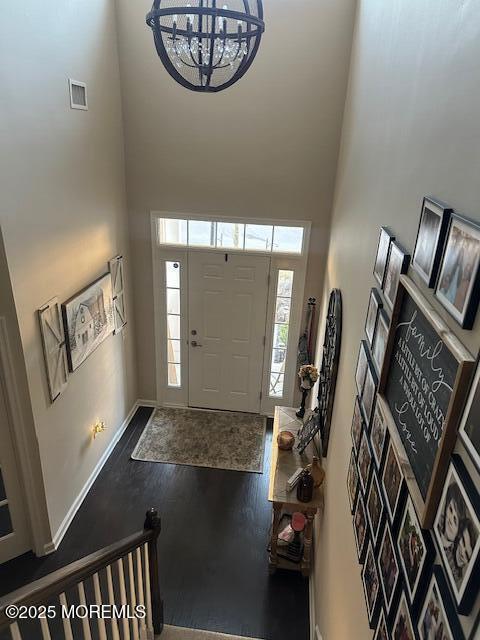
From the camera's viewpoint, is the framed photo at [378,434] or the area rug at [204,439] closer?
the framed photo at [378,434]

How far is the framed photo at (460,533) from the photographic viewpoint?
2.87 ft

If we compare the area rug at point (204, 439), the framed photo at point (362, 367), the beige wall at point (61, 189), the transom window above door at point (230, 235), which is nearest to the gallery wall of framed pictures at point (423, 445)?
the framed photo at point (362, 367)

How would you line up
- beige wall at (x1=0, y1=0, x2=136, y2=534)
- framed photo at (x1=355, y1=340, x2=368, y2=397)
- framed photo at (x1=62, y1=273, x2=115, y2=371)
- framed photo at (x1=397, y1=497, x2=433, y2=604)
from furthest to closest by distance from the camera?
framed photo at (x1=62, y1=273, x2=115, y2=371) → beige wall at (x1=0, y1=0, x2=136, y2=534) → framed photo at (x1=355, y1=340, x2=368, y2=397) → framed photo at (x1=397, y1=497, x2=433, y2=604)

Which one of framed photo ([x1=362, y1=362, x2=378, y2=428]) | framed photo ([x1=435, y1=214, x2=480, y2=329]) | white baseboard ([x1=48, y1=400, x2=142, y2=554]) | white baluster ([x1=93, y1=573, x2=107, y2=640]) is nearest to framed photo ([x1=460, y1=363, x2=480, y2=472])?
framed photo ([x1=435, y1=214, x2=480, y2=329])

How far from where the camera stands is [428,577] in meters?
1.12

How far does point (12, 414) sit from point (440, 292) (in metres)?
2.93

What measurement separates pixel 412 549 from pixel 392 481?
0.26 meters

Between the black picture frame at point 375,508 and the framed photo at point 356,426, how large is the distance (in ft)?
1.04

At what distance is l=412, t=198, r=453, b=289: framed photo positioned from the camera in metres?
1.18

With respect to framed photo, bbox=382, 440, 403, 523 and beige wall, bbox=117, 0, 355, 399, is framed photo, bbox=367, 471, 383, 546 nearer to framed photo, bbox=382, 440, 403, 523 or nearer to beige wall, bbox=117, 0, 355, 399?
framed photo, bbox=382, 440, 403, 523

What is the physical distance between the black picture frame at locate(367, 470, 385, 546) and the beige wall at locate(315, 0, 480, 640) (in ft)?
1.16

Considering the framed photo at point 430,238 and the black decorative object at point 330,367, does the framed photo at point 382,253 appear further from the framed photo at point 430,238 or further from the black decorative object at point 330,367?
the black decorative object at point 330,367

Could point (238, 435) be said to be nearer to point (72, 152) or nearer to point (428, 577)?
point (72, 152)

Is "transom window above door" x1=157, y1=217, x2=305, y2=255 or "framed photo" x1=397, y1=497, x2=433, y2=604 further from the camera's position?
"transom window above door" x1=157, y1=217, x2=305, y2=255
